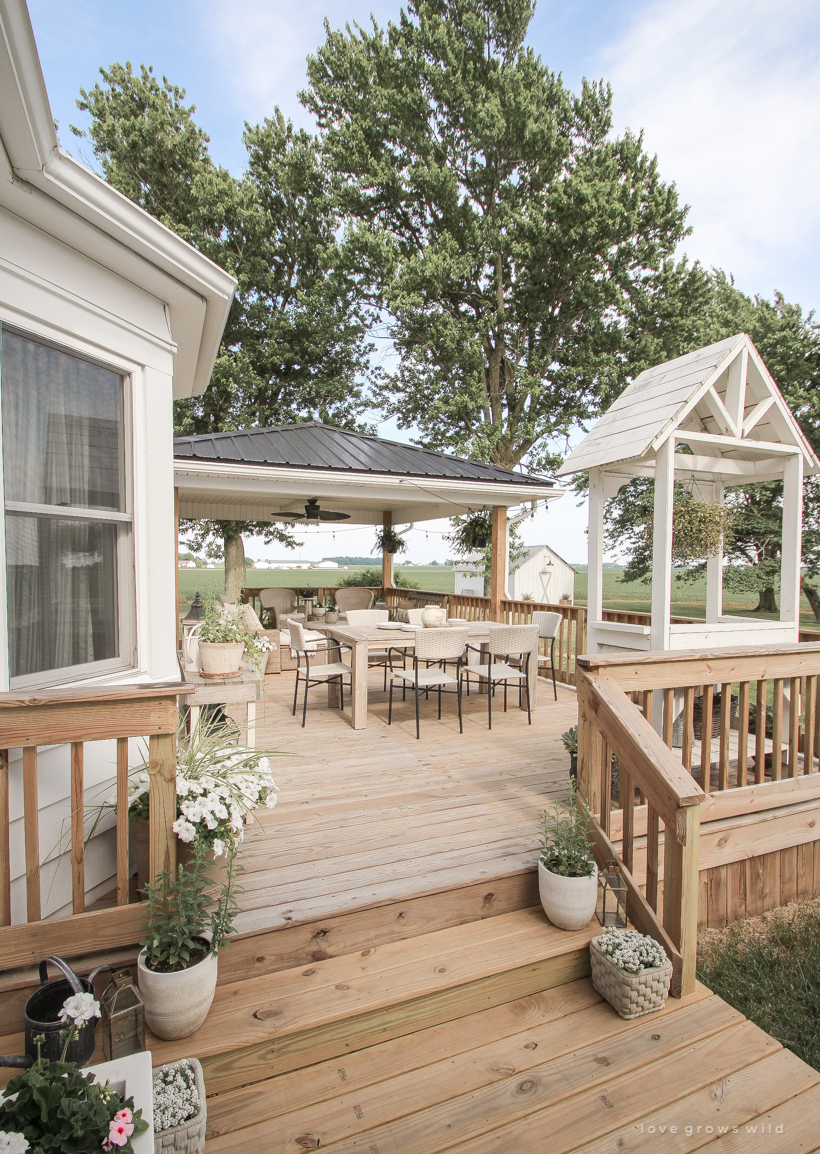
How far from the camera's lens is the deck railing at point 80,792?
1.92 m

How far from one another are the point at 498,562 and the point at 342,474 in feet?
7.52

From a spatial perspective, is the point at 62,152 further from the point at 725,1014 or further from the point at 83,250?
the point at 725,1014

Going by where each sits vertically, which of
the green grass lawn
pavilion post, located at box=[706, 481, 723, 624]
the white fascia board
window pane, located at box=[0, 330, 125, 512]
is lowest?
the green grass lawn

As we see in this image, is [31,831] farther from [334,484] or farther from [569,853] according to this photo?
[334,484]

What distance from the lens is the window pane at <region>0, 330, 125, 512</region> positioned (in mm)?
2213

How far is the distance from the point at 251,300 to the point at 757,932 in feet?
56.0

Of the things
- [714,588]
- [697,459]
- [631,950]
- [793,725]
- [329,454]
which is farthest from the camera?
[329,454]

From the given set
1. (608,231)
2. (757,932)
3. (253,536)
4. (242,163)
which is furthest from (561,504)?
(757,932)

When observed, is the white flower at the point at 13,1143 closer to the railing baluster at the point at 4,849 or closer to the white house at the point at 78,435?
the railing baluster at the point at 4,849

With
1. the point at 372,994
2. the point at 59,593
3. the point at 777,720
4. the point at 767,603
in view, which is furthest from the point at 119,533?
the point at 767,603

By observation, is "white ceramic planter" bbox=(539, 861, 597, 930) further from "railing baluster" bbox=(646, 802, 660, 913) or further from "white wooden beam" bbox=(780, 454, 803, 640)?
"white wooden beam" bbox=(780, 454, 803, 640)

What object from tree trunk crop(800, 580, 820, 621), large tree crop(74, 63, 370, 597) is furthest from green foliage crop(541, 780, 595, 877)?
tree trunk crop(800, 580, 820, 621)

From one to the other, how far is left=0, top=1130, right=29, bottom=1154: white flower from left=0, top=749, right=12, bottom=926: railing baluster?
91cm

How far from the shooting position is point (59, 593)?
95.0 inches
